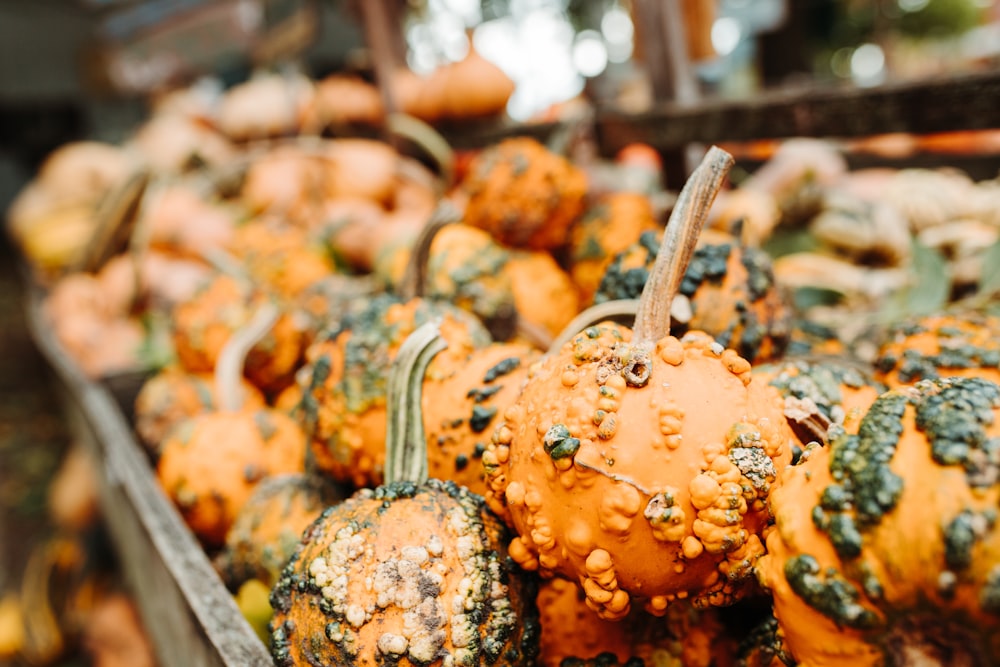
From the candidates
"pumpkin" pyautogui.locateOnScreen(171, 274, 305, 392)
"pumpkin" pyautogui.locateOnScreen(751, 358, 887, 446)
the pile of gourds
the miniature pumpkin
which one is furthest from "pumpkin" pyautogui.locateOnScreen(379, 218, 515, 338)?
"pumpkin" pyautogui.locateOnScreen(751, 358, 887, 446)

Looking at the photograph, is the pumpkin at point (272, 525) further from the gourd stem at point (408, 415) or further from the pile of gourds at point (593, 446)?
the gourd stem at point (408, 415)

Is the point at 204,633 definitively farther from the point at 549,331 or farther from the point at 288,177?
the point at 288,177

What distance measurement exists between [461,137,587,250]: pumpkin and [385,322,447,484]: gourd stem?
0.76 m

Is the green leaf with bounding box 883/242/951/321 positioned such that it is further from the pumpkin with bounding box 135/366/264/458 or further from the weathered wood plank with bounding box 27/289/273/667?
the pumpkin with bounding box 135/366/264/458

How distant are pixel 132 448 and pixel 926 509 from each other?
5.97ft

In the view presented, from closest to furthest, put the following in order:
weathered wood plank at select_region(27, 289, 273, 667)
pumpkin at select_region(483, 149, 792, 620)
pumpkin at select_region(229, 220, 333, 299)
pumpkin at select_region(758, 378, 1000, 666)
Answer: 1. pumpkin at select_region(758, 378, 1000, 666)
2. pumpkin at select_region(483, 149, 792, 620)
3. weathered wood plank at select_region(27, 289, 273, 667)
4. pumpkin at select_region(229, 220, 333, 299)

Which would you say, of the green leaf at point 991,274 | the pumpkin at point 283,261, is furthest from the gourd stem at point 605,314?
the pumpkin at point 283,261

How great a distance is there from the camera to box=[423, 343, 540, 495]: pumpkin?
3.55 ft

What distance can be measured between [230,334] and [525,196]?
0.87 metres

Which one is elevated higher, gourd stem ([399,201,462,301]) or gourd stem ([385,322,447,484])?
gourd stem ([399,201,462,301])

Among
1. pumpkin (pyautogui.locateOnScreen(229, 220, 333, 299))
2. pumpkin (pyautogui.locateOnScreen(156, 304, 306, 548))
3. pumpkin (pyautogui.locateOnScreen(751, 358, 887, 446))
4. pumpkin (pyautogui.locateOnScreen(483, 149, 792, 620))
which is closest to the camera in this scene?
pumpkin (pyautogui.locateOnScreen(483, 149, 792, 620))

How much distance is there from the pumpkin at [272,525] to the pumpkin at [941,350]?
0.97 meters

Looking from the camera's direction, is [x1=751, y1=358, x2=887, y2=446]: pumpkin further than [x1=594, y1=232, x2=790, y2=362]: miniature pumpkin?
No

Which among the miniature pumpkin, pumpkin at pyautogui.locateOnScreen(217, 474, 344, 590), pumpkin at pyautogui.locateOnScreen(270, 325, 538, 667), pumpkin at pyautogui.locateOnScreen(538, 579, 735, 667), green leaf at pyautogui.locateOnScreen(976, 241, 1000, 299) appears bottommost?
pumpkin at pyautogui.locateOnScreen(538, 579, 735, 667)
